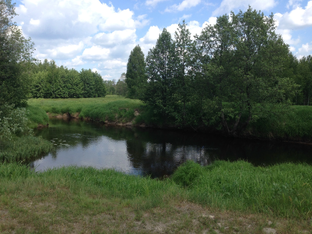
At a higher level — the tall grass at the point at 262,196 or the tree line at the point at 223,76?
the tree line at the point at 223,76

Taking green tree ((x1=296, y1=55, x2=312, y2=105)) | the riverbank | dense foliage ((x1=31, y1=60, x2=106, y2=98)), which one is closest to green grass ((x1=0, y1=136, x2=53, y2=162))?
the riverbank

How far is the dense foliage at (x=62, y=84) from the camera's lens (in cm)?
8106

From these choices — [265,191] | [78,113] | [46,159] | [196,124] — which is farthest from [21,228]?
[78,113]

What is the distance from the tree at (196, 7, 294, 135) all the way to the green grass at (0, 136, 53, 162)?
17787 mm

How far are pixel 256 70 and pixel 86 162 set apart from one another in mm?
19477

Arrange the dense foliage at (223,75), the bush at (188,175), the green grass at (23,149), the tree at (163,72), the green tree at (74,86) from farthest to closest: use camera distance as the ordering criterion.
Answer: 1. the green tree at (74,86)
2. the tree at (163,72)
3. the dense foliage at (223,75)
4. the green grass at (23,149)
5. the bush at (188,175)

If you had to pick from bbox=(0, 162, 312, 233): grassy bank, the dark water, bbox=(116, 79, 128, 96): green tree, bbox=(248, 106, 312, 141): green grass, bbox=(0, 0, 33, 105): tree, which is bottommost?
the dark water

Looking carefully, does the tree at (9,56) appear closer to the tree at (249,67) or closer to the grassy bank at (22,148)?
the grassy bank at (22,148)

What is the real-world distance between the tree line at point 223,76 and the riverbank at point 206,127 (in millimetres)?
1117

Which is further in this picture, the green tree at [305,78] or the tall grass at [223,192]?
the green tree at [305,78]

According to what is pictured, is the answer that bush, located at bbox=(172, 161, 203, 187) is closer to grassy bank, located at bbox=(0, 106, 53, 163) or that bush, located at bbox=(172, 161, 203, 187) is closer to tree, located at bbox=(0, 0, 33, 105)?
grassy bank, located at bbox=(0, 106, 53, 163)

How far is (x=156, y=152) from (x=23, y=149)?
421 inches

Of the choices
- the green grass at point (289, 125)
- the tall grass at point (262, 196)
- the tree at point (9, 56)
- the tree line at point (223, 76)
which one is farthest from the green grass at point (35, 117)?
the tall grass at point (262, 196)

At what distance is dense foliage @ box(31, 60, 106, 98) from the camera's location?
3191 inches
